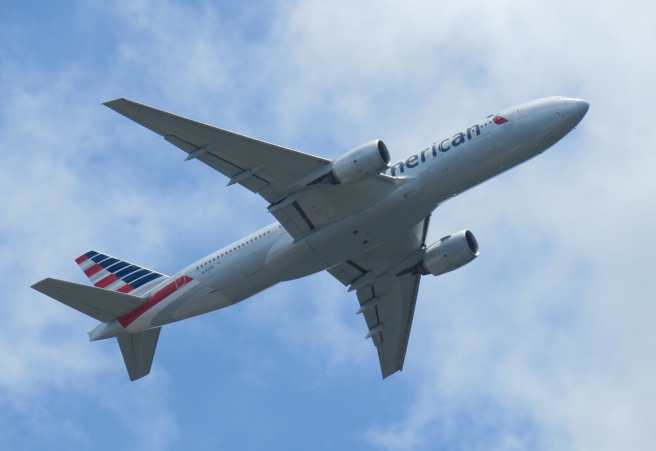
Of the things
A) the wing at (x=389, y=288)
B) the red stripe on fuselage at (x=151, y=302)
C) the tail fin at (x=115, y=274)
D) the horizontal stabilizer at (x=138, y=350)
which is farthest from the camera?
the wing at (x=389, y=288)

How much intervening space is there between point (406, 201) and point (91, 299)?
17.1 meters

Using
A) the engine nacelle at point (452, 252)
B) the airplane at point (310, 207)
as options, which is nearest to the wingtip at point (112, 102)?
the airplane at point (310, 207)

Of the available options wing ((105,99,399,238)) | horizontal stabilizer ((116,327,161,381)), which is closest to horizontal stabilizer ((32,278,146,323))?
horizontal stabilizer ((116,327,161,381))

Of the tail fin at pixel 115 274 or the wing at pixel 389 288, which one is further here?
the wing at pixel 389 288

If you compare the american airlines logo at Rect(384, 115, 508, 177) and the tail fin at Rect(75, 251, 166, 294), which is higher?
the tail fin at Rect(75, 251, 166, 294)

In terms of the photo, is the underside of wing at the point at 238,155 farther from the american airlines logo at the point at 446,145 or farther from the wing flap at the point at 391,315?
the wing flap at the point at 391,315

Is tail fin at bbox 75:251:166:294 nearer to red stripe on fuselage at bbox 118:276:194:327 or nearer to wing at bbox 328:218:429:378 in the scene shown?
red stripe on fuselage at bbox 118:276:194:327

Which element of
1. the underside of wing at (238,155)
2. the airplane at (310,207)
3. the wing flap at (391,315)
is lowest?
the wing flap at (391,315)

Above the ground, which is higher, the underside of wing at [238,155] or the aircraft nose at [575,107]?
the underside of wing at [238,155]

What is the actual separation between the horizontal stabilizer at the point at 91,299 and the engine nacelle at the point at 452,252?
51.1ft

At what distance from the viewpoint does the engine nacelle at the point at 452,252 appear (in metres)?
57.1

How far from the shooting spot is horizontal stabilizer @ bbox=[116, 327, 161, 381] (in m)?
58.4

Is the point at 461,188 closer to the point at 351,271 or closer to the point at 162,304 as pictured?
the point at 351,271

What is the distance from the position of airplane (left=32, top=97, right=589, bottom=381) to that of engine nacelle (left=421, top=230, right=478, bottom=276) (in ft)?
0.19
